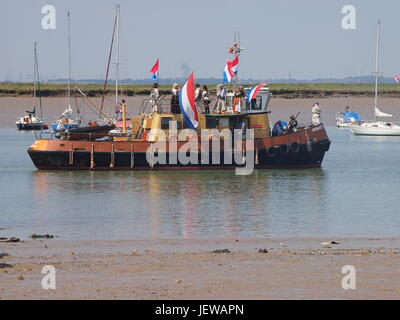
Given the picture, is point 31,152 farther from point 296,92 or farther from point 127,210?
point 296,92

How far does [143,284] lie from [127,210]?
1207cm

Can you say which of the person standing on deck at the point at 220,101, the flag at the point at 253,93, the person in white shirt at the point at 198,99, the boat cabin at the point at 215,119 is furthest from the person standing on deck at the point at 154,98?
the flag at the point at 253,93

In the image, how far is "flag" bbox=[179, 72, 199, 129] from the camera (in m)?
33.8

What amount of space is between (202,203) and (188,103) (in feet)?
22.7

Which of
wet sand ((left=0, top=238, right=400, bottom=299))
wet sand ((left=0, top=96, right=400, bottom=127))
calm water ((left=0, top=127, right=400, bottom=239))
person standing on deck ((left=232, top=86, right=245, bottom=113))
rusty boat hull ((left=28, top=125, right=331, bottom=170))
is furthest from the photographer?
wet sand ((left=0, top=96, right=400, bottom=127))

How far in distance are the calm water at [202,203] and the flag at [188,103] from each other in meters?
2.28

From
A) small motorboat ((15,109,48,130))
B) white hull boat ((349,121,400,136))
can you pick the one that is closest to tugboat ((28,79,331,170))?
white hull boat ((349,121,400,136))

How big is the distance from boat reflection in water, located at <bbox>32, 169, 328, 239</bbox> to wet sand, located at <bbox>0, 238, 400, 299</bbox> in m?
2.29

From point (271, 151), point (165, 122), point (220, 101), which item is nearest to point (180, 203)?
point (165, 122)

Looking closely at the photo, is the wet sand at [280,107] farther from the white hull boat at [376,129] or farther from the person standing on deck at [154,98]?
the person standing on deck at [154,98]

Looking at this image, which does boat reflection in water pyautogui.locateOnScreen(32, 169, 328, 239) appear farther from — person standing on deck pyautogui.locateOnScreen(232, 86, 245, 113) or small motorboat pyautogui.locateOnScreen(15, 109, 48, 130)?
small motorboat pyautogui.locateOnScreen(15, 109, 48, 130)

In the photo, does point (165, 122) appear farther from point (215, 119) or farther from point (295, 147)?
point (295, 147)
